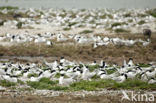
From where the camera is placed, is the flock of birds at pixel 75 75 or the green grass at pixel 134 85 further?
the flock of birds at pixel 75 75

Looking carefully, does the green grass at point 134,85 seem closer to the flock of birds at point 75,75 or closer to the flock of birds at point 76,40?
the flock of birds at point 75,75

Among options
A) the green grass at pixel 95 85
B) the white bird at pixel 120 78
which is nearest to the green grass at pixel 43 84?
the green grass at pixel 95 85

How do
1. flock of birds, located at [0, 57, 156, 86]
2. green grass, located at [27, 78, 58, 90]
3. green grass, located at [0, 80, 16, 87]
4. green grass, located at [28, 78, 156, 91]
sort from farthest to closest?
flock of birds, located at [0, 57, 156, 86]
green grass, located at [0, 80, 16, 87]
green grass, located at [27, 78, 58, 90]
green grass, located at [28, 78, 156, 91]

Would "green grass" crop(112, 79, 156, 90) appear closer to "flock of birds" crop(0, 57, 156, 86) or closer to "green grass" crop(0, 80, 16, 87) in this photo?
"flock of birds" crop(0, 57, 156, 86)

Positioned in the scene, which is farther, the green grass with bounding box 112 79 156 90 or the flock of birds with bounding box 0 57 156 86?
the flock of birds with bounding box 0 57 156 86

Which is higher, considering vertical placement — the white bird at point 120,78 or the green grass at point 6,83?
the green grass at point 6,83

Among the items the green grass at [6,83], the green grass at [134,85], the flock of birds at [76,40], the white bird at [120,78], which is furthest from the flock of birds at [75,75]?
the flock of birds at [76,40]

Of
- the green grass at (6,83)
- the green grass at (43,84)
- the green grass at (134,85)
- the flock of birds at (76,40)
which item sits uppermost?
the flock of birds at (76,40)

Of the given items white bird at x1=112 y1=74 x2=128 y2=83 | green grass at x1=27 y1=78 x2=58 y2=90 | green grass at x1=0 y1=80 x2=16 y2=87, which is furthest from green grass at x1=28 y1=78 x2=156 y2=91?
green grass at x1=0 y1=80 x2=16 y2=87

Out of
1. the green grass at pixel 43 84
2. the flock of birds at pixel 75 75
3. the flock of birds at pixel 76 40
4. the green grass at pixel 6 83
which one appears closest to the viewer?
the green grass at pixel 43 84

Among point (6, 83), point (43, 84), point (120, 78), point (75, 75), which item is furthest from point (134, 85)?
point (6, 83)

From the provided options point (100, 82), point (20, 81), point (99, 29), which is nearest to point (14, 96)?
point (20, 81)

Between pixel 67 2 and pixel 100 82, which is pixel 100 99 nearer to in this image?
pixel 100 82

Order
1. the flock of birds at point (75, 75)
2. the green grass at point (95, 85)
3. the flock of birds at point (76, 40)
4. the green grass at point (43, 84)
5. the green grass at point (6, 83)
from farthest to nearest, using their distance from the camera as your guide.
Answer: the flock of birds at point (76, 40)
the flock of birds at point (75, 75)
the green grass at point (6, 83)
the green grass at point (43, 84)
the green grass at point (95, 85)
